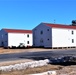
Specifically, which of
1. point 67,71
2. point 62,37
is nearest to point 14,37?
point 62,37

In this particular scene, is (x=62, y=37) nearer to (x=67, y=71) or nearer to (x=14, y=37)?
(x=14, y=37)

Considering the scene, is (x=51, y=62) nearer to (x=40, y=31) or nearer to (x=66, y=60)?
(x=66, y=60)

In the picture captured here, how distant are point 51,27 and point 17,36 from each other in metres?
19.4

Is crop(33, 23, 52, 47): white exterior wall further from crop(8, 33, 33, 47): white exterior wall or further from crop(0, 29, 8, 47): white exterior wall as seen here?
crop(0, 29, 8, 47): white exterior wall

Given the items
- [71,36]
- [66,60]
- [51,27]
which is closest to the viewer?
[66,60]

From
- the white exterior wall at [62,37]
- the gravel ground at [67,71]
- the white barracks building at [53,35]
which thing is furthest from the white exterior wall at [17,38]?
the gravel ground at [67,71]

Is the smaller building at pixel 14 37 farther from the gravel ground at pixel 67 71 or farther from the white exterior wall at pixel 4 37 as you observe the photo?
the gravel ground at pixel 67 71

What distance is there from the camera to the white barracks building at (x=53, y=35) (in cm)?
6469

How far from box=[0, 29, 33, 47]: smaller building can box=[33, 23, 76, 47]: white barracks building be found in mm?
10915

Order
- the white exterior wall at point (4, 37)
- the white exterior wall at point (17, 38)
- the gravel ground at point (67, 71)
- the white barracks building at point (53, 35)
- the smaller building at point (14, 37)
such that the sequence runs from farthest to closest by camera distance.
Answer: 1. the white exterior wall at point (4, 37)
2. the white exterior wall at point (17, 38)
3. the smaller building at point (14, 37)
4. the white barracks building at point (53, 35)
5. the gravel ground at point (67, 71)

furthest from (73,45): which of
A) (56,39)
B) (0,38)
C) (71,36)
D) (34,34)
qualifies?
(0,38)

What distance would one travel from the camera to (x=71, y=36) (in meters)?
68.6

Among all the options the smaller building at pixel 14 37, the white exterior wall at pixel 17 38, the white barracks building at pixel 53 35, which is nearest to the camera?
the white barracks building at pixel 53 35

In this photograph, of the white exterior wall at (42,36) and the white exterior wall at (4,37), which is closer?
the white exterior wall at (42,36)
